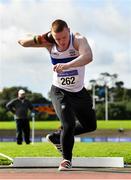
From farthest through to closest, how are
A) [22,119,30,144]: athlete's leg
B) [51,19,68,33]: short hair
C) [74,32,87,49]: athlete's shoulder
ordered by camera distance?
1. [22,119,30,144]: athlete's leg
2. [74,32,87,49]: athlete's shoulder
3. [51,19,68,33]: short hair

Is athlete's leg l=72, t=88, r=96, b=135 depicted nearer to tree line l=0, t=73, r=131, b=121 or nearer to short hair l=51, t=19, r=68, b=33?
short hair l=51, t=19, r=68, b=33

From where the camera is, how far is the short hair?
757 centimetres

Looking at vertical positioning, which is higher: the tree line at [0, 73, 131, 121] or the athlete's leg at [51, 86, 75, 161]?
the athlete's leg at [51, 86, 75, 161]

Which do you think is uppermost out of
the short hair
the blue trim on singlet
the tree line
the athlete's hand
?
the short hair

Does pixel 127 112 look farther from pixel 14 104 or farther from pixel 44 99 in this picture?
pixel 14 104

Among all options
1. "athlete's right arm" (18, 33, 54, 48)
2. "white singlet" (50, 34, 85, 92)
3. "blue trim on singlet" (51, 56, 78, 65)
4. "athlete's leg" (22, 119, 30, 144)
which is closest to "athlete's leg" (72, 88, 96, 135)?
"white singlet" (50, 34, 85, 92)

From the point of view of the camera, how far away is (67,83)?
7914mm

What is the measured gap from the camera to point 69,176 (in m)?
7.21

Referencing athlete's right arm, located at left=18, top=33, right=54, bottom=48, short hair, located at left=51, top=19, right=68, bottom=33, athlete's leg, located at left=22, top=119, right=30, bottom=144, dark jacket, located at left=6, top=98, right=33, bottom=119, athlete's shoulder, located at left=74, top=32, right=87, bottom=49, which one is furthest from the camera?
athlete's leg, located at left=22, top=119, right=30, bottom=144

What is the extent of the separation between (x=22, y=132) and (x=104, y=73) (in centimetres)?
10543

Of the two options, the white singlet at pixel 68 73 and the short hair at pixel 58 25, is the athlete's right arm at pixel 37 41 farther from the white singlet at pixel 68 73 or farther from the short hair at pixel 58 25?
the short hair at pixel 58 25

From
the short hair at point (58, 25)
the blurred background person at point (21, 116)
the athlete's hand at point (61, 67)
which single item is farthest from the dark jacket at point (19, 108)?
the athlete's hand at point (61, 67)

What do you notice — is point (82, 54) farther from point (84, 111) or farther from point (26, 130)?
point (26, 130)

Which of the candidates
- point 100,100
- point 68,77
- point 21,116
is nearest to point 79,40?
point 68,77
